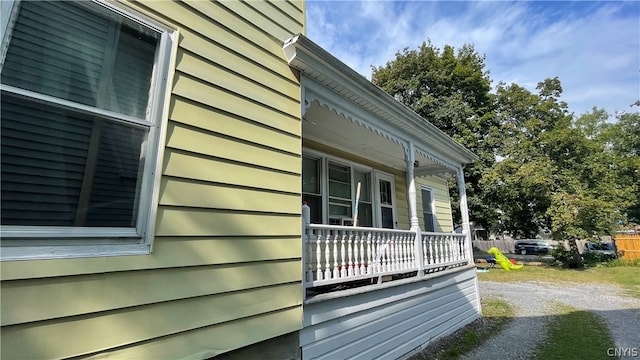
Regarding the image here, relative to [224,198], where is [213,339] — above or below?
below

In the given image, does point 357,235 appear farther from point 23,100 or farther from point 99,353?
point 23,100

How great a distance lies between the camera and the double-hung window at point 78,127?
1530 millimetres

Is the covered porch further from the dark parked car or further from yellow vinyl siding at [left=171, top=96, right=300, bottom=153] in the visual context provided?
the dark parked car

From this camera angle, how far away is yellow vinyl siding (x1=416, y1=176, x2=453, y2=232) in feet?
28.8

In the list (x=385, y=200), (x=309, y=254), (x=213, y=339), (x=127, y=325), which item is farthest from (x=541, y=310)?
(x=127, y=325)

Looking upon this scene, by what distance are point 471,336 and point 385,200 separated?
3303 mm

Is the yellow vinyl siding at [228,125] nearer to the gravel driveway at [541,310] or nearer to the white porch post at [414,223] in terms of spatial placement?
the white porch post at [414,223]

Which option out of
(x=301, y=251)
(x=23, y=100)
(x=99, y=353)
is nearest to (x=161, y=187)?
(x=23, y=100)

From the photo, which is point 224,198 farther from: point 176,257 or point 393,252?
point 393,252

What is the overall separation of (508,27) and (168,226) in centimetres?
1121

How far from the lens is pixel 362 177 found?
6.93m

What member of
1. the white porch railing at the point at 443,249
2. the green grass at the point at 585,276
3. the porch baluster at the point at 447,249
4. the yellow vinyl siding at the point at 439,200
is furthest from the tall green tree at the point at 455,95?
the porch baluster at the point at 447,249

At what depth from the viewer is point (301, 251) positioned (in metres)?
3.03

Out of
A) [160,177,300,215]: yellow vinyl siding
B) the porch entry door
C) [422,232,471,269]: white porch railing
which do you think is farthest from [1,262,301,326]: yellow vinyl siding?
the porch entry door
